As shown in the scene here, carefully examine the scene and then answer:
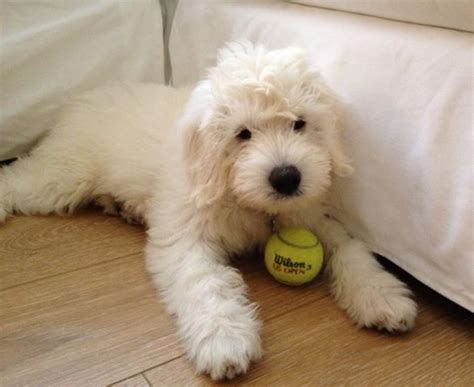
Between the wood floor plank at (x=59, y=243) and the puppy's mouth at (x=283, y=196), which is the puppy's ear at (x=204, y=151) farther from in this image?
the wood floor plank at (x=59, y=243)

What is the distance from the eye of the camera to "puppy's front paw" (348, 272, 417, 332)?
1.20 meters

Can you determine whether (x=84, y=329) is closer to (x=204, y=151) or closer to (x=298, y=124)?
(x=204, y=151)

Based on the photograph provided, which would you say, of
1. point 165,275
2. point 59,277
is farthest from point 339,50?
point 59,277

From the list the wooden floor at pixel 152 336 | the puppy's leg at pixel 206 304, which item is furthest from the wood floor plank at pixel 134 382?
the puppy's leg at pixel 206 304

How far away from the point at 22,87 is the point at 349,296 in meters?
1.45

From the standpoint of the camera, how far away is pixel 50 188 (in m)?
1.77

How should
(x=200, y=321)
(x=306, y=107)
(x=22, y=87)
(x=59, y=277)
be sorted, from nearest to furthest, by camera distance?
(x=200, y=321), (x=306, y=107), (x=59, y=277), (x=22, y=87)

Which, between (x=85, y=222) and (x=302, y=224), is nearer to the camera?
(x=302, y=224)

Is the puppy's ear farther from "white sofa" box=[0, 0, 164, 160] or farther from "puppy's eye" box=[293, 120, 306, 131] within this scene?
"white sofa" box=[0, 0, 164, 160]

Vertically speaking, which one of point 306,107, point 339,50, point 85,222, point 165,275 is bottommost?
point 85,222

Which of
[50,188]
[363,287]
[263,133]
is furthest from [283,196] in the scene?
[50,188]

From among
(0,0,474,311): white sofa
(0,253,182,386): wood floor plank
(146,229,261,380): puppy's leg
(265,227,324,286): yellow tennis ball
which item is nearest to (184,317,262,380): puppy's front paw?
(146,229,261,380): puppy's leg

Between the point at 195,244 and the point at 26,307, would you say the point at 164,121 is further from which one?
the point at 26,307

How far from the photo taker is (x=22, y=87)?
1943mm
